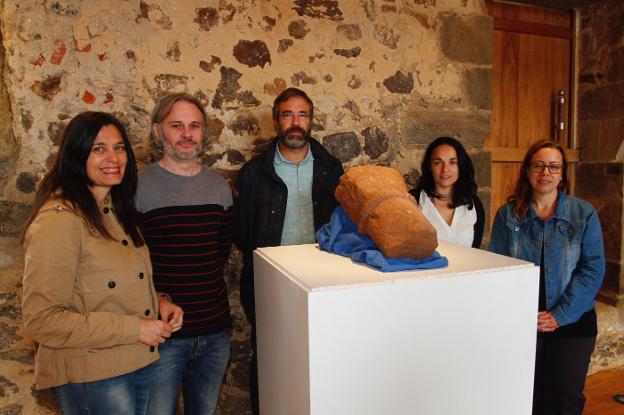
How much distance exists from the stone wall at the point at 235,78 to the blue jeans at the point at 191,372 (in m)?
0.58

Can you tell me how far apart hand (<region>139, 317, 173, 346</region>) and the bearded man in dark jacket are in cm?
71

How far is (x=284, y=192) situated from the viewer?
2016 millimetres

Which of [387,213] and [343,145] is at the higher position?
[343,145]

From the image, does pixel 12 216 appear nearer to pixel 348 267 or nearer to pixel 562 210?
pixel 348 267

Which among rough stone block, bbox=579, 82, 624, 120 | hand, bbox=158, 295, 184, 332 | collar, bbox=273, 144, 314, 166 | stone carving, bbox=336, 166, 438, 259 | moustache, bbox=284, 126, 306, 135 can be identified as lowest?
hand, bbox=158, 295, 184, 332

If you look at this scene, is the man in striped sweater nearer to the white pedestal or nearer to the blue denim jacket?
the white pedestal

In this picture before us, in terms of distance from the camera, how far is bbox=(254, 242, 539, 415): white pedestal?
3.69ft

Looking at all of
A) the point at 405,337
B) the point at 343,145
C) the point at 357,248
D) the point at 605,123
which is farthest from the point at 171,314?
the point at 605,123

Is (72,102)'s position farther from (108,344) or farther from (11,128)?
(108,344)

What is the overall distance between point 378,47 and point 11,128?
179 cm

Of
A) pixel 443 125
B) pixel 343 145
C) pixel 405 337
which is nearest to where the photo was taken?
pixel 405 337

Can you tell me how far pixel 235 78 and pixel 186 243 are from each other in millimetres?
1001

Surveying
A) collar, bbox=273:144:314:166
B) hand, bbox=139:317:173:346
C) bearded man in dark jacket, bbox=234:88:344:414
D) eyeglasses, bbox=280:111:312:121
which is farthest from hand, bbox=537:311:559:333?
hand, bbox=139:317:173:346

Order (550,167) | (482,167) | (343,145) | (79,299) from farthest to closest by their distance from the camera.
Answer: (482,167), (343,145), (550,167), (79,299)
